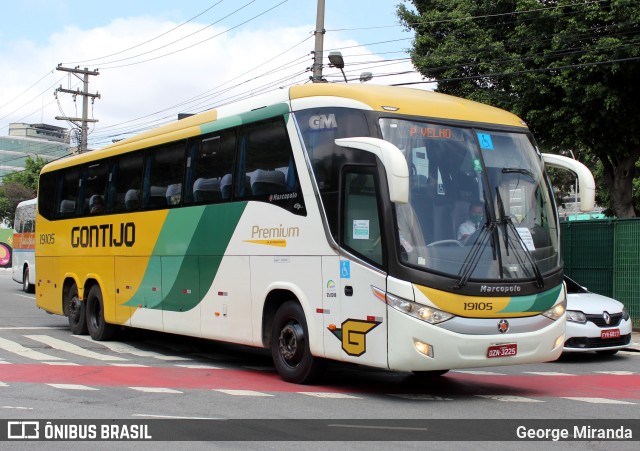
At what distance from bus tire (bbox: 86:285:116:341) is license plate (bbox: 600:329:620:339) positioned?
912 centimetres

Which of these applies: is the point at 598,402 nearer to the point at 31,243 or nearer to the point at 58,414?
the point at 58,414

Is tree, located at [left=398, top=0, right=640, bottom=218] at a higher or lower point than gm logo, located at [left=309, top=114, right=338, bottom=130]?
higher

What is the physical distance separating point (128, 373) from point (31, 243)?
22.4 m

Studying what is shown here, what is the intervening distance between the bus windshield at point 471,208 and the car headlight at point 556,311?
0.46 meters

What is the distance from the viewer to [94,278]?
16.8 meters

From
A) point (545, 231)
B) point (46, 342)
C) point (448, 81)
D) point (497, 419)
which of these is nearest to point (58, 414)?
point (497, 419)

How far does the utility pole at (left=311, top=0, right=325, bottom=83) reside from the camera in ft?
74.6

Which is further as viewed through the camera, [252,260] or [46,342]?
[46,342]

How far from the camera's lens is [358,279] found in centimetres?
979

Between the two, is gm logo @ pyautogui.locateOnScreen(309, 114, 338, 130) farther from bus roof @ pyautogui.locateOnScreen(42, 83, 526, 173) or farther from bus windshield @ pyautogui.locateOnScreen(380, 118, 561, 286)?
bus windshield @ pyautogui.locateOnScreen(380, 118, 561, 286)

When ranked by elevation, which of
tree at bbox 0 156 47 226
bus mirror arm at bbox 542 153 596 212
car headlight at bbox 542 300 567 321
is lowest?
car headlight at bbox 542 300 567 321

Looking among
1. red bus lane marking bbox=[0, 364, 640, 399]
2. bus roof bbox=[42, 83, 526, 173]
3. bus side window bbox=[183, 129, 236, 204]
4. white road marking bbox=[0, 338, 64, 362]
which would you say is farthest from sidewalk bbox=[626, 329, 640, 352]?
white road marking bbox=[0, 338, 64, 362]

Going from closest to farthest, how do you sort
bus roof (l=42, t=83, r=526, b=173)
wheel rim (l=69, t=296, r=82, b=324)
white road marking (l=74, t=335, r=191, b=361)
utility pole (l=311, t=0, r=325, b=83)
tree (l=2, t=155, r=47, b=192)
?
bus roof (l=42, t=83, r=526, b=173) < white road marking (l=74, t=335, r=191, b=361) < wheel rim (l=69, t=296, r=82, b=324) < utility pole (l=311, t=0, r=325, b=83) < tree (l=2, t=155, r=47, b=192)

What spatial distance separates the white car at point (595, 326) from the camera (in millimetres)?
14008
